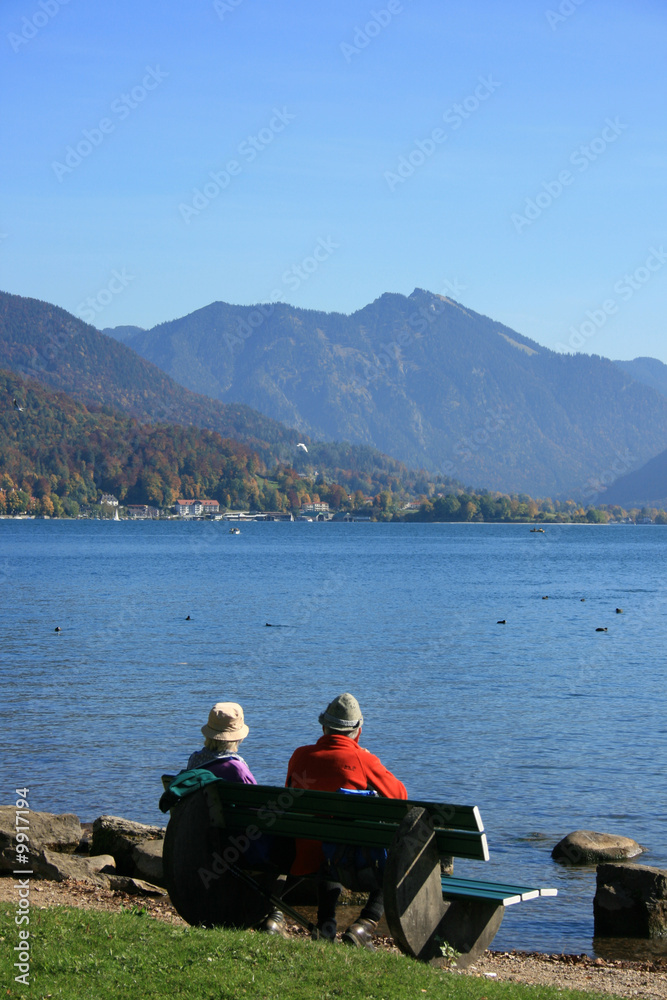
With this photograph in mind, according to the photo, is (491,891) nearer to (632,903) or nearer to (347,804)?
(347,804)

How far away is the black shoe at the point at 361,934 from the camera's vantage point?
710cm

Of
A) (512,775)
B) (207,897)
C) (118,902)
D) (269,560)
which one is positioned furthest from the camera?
(269,560)

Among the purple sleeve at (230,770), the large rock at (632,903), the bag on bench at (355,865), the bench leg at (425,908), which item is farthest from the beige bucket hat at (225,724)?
the large rock at (632,903)

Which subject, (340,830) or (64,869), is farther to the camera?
(64,869)

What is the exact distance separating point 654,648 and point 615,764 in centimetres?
2116

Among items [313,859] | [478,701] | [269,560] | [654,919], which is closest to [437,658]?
[478,701]

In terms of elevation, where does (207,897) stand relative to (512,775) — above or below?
above

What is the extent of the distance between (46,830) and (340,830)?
20.6 feet

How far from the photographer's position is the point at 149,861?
11.0 metres

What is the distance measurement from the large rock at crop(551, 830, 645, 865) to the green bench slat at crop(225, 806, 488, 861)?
6.30 m

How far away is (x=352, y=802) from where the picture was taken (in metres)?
6.79

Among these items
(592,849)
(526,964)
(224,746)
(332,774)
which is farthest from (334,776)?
(592,849)

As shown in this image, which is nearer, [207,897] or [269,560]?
[207,897]

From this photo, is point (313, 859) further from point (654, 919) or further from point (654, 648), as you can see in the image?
point (654, 648)
